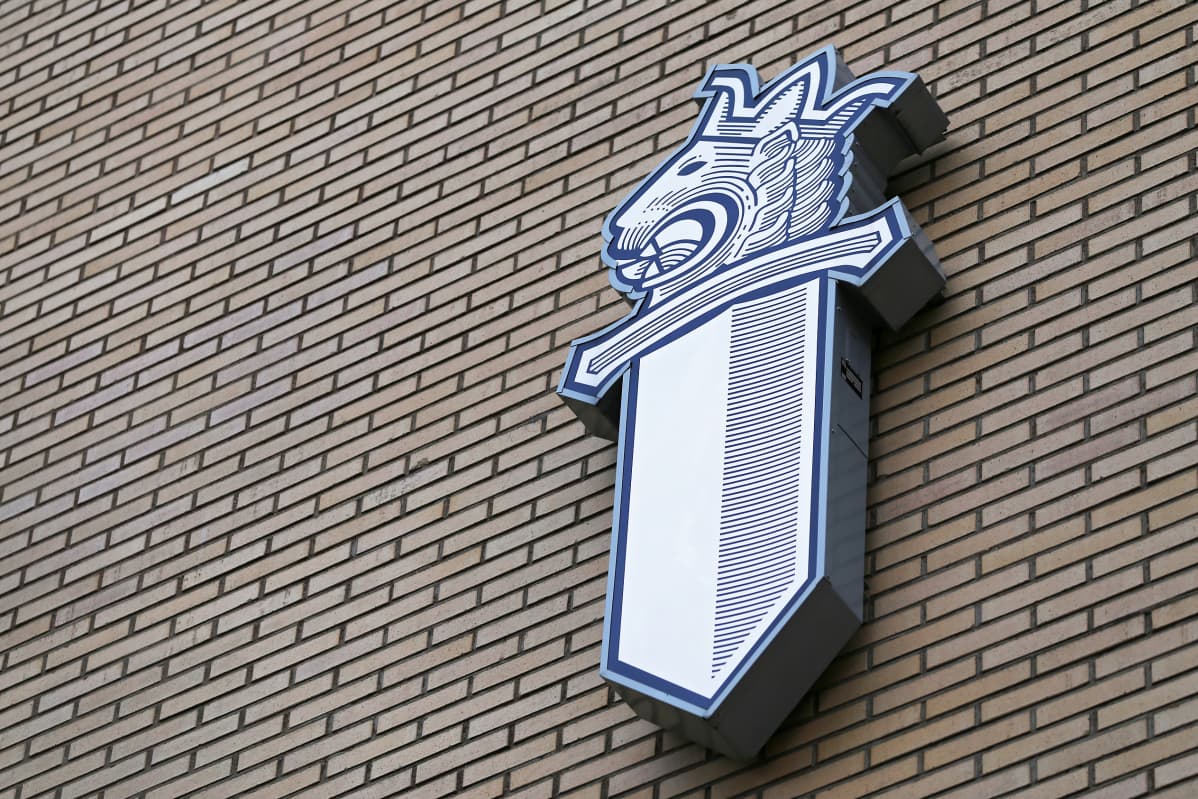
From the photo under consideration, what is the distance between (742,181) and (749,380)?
2.31ft

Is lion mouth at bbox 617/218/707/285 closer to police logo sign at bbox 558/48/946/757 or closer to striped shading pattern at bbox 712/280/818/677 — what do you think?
police logo sign at bbox 558/48/946/757

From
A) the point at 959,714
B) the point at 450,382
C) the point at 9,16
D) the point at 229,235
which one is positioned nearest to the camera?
the point at 959,714

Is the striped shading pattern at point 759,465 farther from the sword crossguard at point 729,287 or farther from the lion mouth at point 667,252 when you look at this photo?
the lion mouth at point 667,252

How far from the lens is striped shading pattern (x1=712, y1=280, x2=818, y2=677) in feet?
19.5

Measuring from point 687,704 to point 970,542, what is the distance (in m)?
0.84

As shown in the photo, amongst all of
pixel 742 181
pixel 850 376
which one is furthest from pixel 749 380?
pixel 742 181

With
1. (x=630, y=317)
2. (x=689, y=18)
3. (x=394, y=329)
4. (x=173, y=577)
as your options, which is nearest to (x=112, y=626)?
(x=173, y=577)

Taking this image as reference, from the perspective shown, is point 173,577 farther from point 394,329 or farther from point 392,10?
point 392,10

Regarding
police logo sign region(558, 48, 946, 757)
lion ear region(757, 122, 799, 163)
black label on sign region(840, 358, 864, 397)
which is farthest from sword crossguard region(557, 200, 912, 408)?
lion ear region(757, 122, 799, 163)

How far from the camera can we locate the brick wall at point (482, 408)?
582 cm

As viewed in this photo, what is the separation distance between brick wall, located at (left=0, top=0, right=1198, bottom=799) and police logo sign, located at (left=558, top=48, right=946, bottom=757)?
0.18 metres

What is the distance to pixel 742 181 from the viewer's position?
672 centimetres

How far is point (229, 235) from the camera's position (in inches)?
320

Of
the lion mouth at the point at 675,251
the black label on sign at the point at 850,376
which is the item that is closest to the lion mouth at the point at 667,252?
the lion mouth at the point at 675,251
